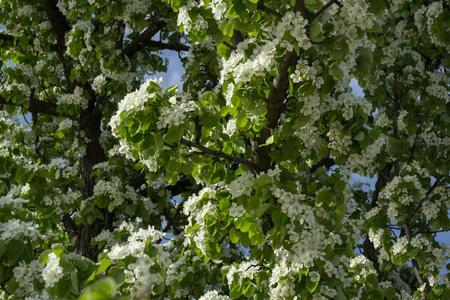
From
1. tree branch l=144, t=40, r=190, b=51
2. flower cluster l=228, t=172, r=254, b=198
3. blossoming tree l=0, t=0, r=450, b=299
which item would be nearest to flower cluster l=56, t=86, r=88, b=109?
blossoming tree l=0, t=0, r=450, b=299

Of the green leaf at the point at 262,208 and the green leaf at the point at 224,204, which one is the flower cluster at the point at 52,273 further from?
the green leaf at the point at 224,204

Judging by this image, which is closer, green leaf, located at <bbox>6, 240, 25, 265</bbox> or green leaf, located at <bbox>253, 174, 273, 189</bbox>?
green leaf, located at <bbox>6, 240, 25, 265</bbox>

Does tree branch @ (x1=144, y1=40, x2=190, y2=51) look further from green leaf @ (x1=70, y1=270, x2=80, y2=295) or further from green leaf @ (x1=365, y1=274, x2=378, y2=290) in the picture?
green leaf @ (x1=70, y1=270, x2=80, y2=295)

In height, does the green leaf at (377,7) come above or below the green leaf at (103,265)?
above

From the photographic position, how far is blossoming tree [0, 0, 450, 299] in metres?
3.89

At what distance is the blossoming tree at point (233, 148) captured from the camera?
3.89 m

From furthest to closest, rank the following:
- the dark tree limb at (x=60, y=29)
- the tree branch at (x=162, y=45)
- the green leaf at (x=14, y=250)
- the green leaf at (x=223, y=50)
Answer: the tree branch at (x=162, y=45) < the dark tree limb at (x=60, y=29) < the green leaf at (x=223, y=50) < the green leaf at (x=14, y=250)

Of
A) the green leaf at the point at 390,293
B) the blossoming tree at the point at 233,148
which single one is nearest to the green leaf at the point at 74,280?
the blossoming tree at the point at 233,148

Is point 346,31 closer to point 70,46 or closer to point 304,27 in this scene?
point 304,27

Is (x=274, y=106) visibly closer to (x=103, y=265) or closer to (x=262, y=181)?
(x=262, y=181)

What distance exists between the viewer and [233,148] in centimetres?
467

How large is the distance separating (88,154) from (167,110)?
16.4 ft

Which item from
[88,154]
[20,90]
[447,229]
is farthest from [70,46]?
[447,229]

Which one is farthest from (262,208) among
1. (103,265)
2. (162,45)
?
(162,45)
